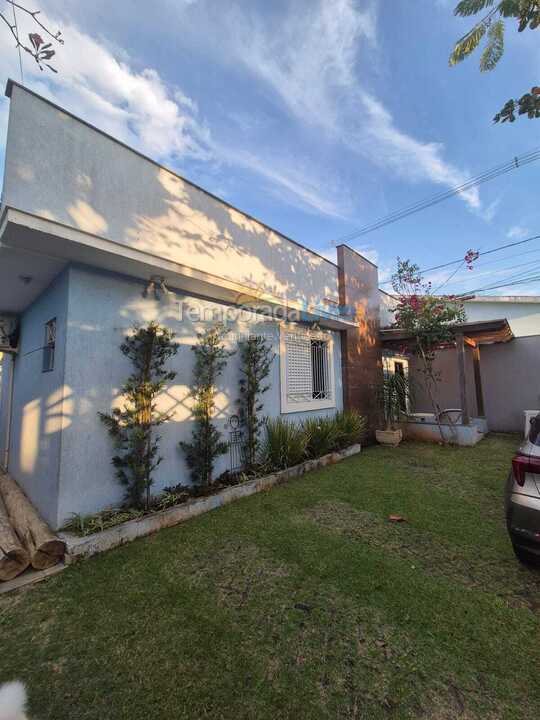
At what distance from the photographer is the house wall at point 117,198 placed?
10.9 feet

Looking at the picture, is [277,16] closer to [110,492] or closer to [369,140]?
[369,140]

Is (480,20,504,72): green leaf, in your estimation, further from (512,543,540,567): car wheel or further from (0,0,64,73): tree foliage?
(512,543,540,567): car wheel

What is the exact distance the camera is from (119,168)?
4.12 m

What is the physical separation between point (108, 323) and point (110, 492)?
87.7 inches

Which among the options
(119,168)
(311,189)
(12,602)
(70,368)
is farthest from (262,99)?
(12,602)

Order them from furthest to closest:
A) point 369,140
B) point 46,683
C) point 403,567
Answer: point 369,140, point 403,567, point 46,683

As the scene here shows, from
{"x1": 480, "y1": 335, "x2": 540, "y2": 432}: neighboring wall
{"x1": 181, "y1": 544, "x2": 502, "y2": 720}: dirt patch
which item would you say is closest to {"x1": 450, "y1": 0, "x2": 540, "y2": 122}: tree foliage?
{"x1": 181, "y1": 544, "x2": 502, "y2": 720}: dirt patch

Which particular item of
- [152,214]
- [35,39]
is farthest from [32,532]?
[35,39]

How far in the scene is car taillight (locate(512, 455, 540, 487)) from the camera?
267 cm

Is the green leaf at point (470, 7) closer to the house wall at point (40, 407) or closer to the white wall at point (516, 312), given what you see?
the house wall at point (40, 407)

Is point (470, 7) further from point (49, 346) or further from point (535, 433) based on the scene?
point (49, 346)

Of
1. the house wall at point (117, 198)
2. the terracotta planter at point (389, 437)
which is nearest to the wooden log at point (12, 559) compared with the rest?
the house wall at point (117, 198)

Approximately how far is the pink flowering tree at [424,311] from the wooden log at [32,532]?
878cm

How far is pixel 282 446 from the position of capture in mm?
5996
